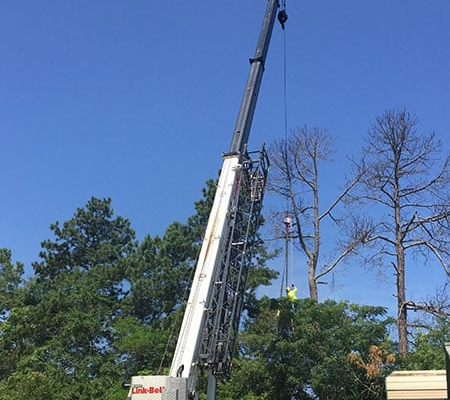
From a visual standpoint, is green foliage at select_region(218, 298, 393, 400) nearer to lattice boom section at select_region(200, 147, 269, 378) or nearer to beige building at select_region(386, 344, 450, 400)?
lattice boom section at select_region(200, 147, 269, 378)

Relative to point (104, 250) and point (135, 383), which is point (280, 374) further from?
point (104, 250)

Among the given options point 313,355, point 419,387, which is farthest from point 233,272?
point 313,355

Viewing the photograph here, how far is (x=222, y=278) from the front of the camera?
42.4ft

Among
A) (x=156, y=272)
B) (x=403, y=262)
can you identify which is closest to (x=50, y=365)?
(x=156, y=272)

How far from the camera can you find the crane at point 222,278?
10.7 m

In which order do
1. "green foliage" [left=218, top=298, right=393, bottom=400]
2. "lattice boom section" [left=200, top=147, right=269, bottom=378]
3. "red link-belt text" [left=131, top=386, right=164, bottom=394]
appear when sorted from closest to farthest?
1. "red link-belt text" [left=131, top=386, right=164, bottom=394]
2. "lattice boom section" [left=200, top=147, right=269, bottom=378]
3. "green foliage" [left=218, top=298, right=393, bottom=400]

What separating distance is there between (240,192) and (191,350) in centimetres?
490

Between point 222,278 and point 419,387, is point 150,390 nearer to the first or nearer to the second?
point 222,278

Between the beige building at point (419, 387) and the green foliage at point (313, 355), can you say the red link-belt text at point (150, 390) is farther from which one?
the green foliage at point (313, 355)

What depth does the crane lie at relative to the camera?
10.7 metres

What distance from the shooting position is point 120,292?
3709cm

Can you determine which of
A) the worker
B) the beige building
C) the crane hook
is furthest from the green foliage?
the crane hook

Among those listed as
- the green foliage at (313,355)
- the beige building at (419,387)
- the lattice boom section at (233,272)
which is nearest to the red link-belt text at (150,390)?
the lattice boom section at (233,272)

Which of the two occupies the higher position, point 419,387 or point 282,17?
point 282,17
